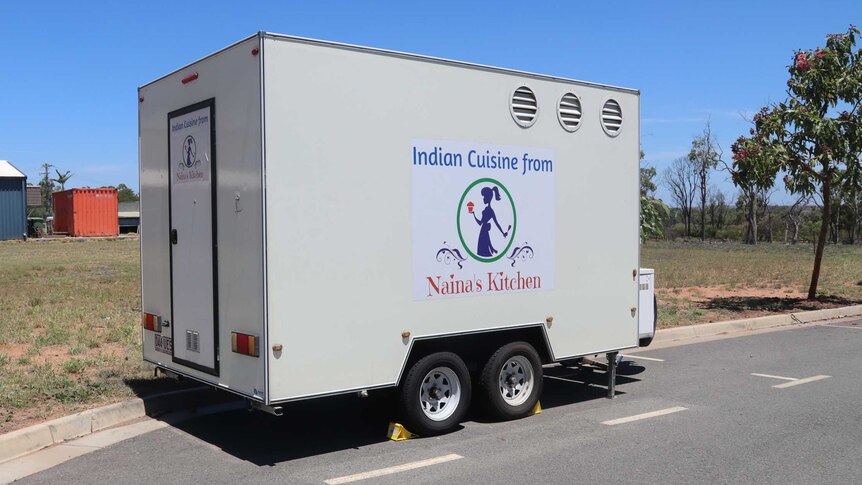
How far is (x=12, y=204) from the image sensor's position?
56.4m

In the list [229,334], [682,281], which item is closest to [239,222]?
[229,334]

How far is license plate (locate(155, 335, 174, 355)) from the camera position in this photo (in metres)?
7.40

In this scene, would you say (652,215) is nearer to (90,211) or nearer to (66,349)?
(66,349)

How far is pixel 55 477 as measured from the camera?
5926mm

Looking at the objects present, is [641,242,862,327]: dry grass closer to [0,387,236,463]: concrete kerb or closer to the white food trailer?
the white food trailer

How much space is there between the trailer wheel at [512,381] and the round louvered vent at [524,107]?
2.14 meters

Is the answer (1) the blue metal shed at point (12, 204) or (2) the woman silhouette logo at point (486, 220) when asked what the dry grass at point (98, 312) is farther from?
(1) the blue metal shed at point (12, 204)

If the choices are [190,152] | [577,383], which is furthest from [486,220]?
[577,383]

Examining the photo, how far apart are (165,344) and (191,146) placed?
193 cm

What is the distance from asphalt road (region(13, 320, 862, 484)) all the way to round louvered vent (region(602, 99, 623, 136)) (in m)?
2.92

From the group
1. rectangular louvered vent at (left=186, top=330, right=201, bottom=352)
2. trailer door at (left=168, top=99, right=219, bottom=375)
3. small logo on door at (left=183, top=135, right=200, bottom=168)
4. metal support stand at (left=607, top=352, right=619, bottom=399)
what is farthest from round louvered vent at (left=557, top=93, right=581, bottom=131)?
rectangular louvered vent at (left=186, top=330, right=201, bottom=352)

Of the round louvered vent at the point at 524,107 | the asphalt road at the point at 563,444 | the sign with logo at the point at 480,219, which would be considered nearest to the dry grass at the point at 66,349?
the asphalt road at the point at 563,444

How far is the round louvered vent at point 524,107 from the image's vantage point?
754 cm

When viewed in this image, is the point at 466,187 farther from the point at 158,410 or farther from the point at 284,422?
the point at 158,410
